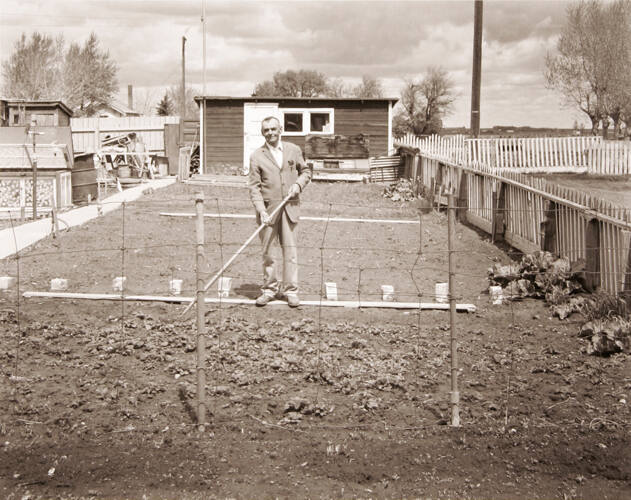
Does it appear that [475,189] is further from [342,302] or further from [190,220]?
[342,302]

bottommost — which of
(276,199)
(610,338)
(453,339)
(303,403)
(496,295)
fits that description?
(303,403)

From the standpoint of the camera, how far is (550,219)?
10734 mm

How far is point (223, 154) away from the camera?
1167 inches

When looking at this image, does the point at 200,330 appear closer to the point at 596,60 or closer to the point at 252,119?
the point at 252,119

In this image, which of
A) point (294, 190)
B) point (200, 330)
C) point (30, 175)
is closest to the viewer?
point (200, 330)

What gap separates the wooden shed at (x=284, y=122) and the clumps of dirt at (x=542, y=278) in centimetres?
1993

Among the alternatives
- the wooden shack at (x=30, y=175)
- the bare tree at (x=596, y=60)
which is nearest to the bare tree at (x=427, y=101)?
the bare tree at (x=596, y=60)

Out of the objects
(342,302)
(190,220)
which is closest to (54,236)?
(190,220)

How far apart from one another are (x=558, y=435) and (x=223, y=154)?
25174 millimetres

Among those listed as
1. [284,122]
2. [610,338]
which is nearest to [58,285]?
[610,338]

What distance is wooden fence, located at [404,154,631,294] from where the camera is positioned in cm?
848

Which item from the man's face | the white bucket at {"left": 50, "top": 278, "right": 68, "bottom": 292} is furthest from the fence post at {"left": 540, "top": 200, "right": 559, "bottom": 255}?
the white bucket at {"left": 50, "top": 278, "right": 68, "bottom": 292}

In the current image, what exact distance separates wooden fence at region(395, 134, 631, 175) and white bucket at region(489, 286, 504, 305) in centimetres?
1999

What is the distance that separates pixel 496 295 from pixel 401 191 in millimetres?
12950
